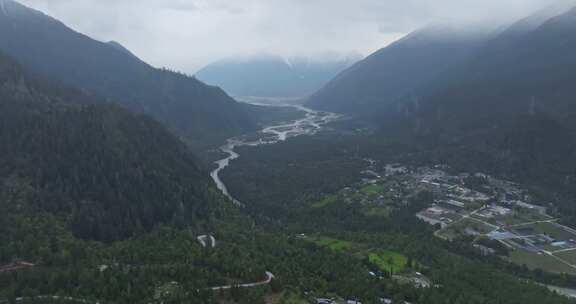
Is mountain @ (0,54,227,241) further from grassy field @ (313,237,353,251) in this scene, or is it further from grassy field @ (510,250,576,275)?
grassy field @ (510,250,576,275)

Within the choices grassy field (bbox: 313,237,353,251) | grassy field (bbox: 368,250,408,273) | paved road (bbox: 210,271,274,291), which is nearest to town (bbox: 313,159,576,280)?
grassy field (bbox: 368,250,408,273)

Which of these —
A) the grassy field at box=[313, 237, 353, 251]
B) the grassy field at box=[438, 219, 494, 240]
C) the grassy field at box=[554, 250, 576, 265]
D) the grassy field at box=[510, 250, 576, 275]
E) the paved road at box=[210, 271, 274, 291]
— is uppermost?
the paved road at box=[210, 271, 274, 291]

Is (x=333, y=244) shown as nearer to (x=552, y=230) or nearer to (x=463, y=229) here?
(x=463, y=229)

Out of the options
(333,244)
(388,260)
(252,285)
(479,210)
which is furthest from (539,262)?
(252,285)

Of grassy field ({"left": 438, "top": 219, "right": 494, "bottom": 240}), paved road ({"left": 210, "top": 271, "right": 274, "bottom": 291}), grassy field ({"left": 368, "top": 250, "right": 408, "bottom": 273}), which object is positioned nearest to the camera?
paved road ({"left": 210, "top": 271, "right": 274, "bottom": 291})

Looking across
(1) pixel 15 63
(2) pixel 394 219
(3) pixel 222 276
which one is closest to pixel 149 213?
(3) pixel 222 276

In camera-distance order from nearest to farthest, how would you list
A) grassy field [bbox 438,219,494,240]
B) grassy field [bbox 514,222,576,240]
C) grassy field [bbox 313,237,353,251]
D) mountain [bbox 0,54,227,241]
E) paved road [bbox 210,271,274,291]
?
paved road [bbox 210,271,274,291] < mountain [bbox 0,54,227,241] < grassy field [bbox 313,237,353,251] < grassy field [bbox 514,222,576,240] < grassy field [bbox 438,219,494,240]

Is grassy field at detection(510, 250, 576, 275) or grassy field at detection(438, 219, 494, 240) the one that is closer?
grassy field at detection(510, 250, 576, 275)

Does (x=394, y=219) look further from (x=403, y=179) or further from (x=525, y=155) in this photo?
(x=525, y=155)

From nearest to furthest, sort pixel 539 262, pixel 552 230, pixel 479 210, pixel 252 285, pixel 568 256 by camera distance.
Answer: pixel 252 285, pixel 539 262, pixel 568 256, pixel 552 230, pixel 479 210
